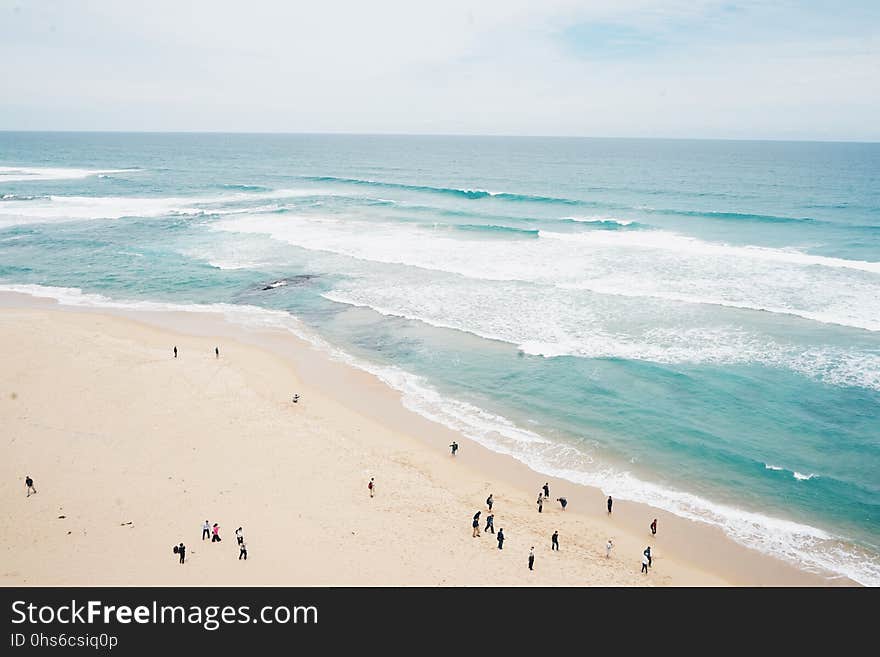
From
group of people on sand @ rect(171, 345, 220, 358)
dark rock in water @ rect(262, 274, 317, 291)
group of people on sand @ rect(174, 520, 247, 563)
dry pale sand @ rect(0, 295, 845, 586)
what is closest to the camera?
group of people on sand @ rect(174, 520, 247, 563)

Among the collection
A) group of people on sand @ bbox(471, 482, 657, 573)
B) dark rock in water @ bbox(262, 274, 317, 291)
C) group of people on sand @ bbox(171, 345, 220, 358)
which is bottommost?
group of people on sand @ bbox(471, 482, 657, 573)

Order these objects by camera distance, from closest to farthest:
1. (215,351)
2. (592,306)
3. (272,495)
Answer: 1. (272,495)
2. (215,351)
3. (592,306)

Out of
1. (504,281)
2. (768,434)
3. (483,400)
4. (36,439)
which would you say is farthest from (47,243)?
(768,434)

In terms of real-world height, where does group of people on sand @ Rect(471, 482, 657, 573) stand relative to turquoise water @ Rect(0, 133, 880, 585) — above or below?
below

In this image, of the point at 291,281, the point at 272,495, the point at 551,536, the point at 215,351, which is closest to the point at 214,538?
the point at 272,495

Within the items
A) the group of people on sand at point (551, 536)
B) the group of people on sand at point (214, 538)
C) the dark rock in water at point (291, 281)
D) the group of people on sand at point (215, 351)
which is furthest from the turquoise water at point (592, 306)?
the group of people on sand at point (214, 538)

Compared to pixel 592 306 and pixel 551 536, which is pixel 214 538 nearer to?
pixel 551 536

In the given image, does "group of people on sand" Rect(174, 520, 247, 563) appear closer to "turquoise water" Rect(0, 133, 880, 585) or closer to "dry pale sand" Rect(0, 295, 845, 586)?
"dry pale sand" Rect(0, 295, 845, 586)

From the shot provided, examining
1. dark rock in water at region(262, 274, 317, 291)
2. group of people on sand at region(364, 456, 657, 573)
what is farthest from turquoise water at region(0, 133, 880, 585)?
group of people on sand at region(364, 456, 657, 573)
